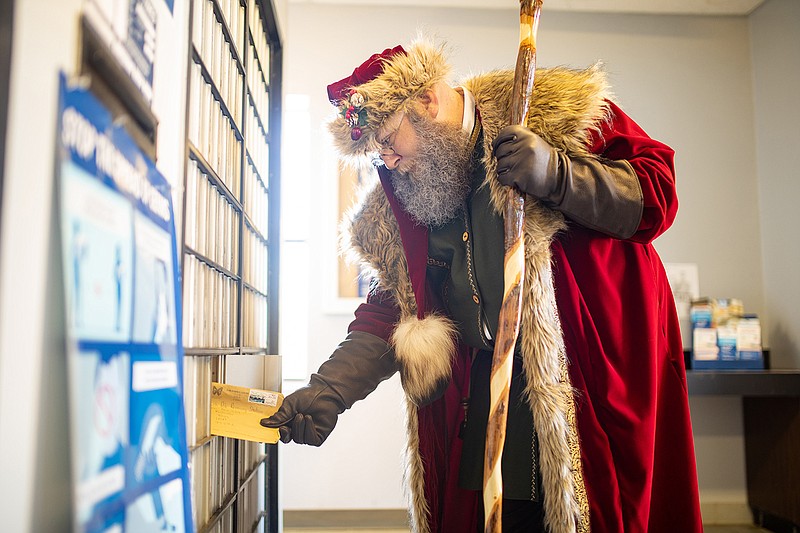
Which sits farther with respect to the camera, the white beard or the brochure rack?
the white beard

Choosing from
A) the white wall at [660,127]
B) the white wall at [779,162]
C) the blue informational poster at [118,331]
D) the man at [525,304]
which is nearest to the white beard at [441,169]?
the man at [525,304]

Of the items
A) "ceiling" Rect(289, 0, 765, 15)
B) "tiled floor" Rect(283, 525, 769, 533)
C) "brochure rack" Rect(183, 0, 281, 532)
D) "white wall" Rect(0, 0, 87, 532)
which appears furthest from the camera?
"ceiling" Rect(289, 0, 765, 15)

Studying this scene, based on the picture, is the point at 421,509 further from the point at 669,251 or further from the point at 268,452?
the point at 669,251

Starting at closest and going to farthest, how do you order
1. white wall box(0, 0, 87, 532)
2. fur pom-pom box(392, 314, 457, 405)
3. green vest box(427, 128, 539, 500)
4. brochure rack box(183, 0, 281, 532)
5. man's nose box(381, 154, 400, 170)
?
white wall box(0, 0, 87, 532) < brochure rack box(183, 0, 281, 532) < green vest box(427, 128, 539, 500) < fur pom-pom box(392, 314, 457, 405) < man's nose box(381, 154, 400, 170)

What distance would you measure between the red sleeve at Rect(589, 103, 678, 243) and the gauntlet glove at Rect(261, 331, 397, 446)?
0.67 m

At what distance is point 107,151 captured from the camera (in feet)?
2.11

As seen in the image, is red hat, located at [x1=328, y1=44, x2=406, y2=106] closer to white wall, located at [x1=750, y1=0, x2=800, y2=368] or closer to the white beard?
the white beard

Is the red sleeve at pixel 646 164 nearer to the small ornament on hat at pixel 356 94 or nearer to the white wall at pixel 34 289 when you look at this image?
the small ornament on hat at pixel 356 94

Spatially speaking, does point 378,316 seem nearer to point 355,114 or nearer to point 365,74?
point 355,114

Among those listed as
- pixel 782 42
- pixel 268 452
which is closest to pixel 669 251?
pixel 782 42

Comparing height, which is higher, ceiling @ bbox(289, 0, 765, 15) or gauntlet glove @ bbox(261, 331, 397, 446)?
ceiling @ bbox(289, 0, 765, 15)

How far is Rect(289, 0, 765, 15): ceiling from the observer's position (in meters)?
3.63

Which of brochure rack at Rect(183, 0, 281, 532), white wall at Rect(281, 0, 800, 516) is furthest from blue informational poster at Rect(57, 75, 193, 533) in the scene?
white wall at Rect(281, 0, 800, 516)

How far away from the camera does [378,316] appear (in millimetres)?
1697
